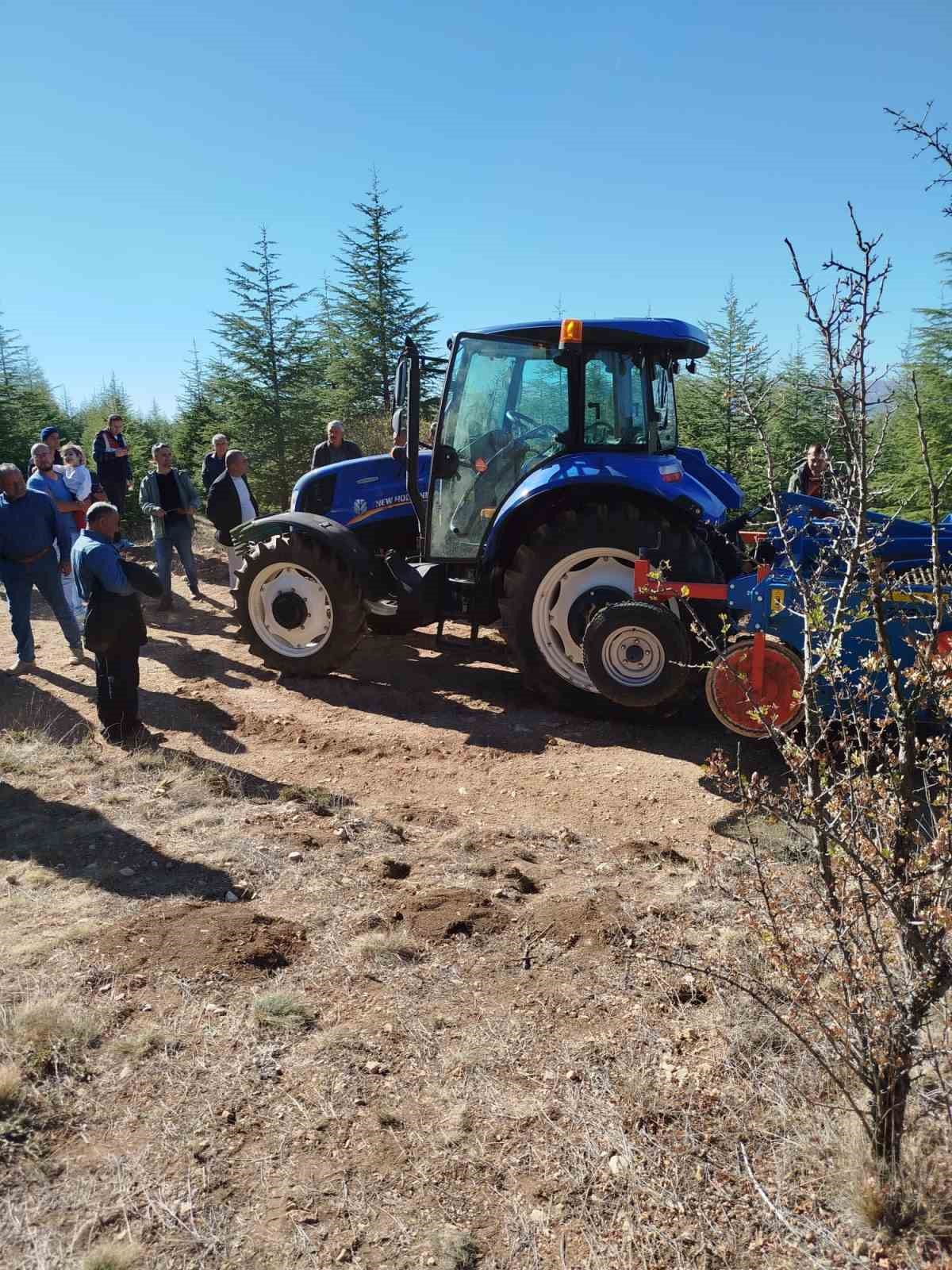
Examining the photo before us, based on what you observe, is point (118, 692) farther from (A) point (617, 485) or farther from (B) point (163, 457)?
(B) point (163, 457)

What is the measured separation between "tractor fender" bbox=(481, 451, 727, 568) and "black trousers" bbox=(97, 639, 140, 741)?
2.55 meters

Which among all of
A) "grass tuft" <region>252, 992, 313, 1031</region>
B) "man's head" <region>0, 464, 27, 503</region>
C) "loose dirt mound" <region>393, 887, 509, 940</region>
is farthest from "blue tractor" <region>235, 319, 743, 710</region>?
"grass tuft" <region>252, 992, 313, 1031</region>

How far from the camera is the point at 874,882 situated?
1953mm

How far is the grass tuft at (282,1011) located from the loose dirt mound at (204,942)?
18 cm

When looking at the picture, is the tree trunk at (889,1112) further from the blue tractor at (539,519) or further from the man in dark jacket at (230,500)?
the man in dark jacket at (230,500)

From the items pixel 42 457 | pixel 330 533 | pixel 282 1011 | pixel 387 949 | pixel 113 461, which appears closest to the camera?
pixel 282 1011

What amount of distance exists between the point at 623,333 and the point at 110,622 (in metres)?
3.70

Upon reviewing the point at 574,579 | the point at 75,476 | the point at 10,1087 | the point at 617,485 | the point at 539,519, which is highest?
the point at 75,476

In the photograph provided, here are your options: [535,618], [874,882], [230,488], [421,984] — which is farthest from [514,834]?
[230,488]

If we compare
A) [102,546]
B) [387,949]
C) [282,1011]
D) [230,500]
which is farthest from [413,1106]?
[230,500]

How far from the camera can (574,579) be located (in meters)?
5.66

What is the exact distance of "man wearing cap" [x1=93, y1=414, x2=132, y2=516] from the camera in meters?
11.1

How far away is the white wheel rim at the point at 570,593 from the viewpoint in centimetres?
554

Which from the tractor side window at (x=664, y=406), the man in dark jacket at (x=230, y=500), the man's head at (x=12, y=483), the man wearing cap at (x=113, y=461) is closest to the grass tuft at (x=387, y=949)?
the tractor side window at (x=664, y=406)
